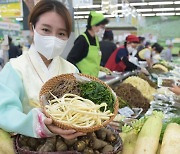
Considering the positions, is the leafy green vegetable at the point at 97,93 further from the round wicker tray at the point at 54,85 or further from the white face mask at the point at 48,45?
the white face mask at the point at 48,45

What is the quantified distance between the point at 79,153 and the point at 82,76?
57 centimetres

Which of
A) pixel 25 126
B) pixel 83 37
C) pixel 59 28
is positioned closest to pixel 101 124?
pixel 25 126

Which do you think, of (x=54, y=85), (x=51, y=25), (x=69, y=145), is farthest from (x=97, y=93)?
(x=51, y=25)

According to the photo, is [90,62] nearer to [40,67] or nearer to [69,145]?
[40,67]

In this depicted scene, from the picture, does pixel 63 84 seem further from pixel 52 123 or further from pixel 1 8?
pixel 1 8

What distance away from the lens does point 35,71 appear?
71.1 inches

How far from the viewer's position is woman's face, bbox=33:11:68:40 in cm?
178

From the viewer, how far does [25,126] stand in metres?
1.41

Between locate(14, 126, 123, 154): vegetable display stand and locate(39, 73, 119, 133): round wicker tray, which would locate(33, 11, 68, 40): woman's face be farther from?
locate(14, 126, 123, 154): vegetable display stand

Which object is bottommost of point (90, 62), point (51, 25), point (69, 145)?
point (90, 62)

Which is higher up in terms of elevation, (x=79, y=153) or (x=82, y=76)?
(x=82, y=76)

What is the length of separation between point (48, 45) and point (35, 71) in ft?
0.65

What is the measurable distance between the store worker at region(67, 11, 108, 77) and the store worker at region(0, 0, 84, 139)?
2441 mm

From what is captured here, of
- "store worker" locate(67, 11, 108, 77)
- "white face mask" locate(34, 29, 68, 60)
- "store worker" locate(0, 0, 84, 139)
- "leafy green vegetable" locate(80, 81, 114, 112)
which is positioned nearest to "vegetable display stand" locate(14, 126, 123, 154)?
"store worker" locate(0, 0, 84, 139)
